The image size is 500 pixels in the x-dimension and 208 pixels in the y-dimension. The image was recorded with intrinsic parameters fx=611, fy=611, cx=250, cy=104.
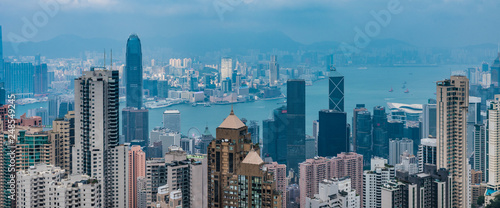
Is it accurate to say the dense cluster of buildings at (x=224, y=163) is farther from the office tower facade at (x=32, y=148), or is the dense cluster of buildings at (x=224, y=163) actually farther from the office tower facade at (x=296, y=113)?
the office tower facade at (x=296, y=113)

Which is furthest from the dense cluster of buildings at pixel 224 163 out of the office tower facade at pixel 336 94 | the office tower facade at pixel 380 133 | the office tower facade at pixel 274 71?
the office tower facade at pixel 336 94

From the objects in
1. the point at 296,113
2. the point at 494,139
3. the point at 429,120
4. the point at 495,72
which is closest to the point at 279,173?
the point at 429,120

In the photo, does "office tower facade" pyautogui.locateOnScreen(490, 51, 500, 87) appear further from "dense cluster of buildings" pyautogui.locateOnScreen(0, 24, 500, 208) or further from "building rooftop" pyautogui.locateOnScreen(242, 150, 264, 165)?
"building rooftop" pyautogui.locateOnScreen(242, 150, 264, 165)

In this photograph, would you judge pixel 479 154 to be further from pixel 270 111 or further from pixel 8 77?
pixel 8 77

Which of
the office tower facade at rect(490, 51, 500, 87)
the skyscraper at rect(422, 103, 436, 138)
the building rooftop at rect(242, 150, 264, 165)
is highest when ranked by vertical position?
the office tower facade at rect(490, 51, 500, 87)

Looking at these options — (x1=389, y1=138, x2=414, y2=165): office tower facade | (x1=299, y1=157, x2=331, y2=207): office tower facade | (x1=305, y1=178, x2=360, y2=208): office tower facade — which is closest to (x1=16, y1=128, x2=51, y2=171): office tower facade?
(x1=305, y1=178, x2=360, y2=208): office tower facade
